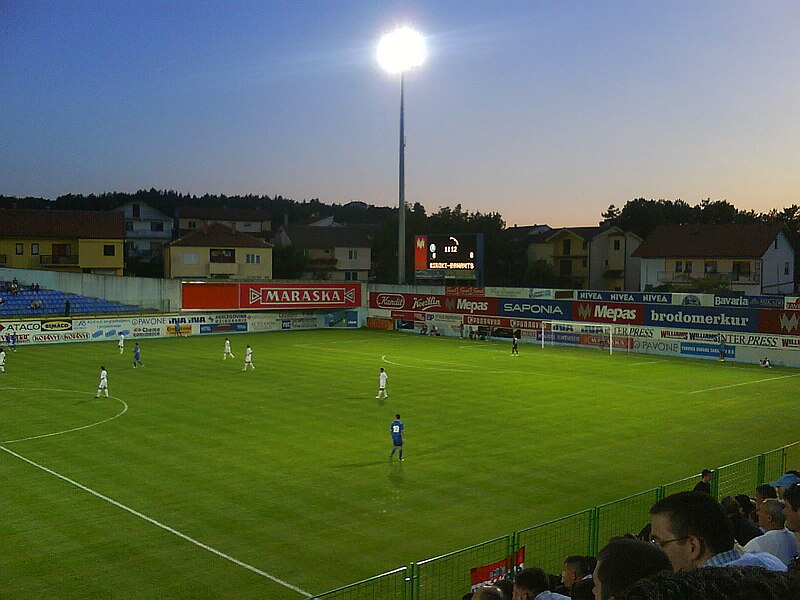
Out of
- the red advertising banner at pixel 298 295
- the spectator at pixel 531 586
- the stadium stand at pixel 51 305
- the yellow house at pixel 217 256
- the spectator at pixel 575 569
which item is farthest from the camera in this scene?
the yellow house at pixel 217 256

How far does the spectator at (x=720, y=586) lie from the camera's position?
195cm

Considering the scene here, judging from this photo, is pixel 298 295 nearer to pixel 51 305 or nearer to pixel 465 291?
pixel 465 291

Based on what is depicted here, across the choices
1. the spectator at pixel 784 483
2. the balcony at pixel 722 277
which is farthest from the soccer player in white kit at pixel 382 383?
the balcony at pixel 722 277

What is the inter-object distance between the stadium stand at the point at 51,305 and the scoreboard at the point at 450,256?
22481mm

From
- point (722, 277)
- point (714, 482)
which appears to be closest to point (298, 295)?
point (722, 277)

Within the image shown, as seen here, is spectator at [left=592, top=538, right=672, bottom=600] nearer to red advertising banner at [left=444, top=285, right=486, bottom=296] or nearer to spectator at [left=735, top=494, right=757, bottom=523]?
spectator at [left=735, top=494, right=757, bottom=523]

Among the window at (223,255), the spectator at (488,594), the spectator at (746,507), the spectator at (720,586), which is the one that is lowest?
the spectator at (746,507)

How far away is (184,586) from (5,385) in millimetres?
25227

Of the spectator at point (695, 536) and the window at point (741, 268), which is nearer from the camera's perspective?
the spectator at point (695, 536)

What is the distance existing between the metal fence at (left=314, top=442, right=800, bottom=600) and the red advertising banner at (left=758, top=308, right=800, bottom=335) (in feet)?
92.6

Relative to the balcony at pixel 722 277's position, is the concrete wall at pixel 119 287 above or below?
below

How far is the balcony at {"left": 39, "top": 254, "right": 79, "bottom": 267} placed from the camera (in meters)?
74.2

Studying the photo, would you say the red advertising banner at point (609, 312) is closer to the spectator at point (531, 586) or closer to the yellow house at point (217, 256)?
the yellow house at point (217, 256)

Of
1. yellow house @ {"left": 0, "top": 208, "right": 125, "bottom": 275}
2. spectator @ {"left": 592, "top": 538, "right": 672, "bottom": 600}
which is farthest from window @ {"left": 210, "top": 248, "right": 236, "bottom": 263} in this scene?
spectator @ {"left": 592, "top": 538, "right": 672, "bottom": 600}
